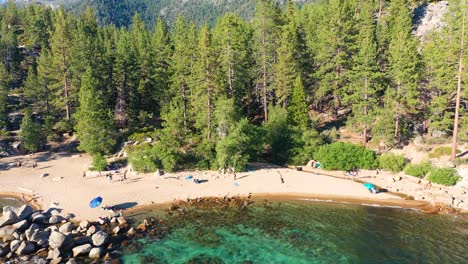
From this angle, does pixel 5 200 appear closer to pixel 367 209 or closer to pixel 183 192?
pixel 183 192

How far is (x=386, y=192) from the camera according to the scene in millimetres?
37688

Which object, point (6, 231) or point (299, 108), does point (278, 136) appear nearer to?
point (299, 108)

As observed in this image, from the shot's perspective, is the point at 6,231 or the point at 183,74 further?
the point at 183,74

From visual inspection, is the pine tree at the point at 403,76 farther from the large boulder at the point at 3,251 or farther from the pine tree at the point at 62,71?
the pine tree at the point at 62,71

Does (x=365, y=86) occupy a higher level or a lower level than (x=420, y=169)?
higher

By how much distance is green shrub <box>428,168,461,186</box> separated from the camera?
3788 cm

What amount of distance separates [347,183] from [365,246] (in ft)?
41.0

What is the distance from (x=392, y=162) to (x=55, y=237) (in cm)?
3703

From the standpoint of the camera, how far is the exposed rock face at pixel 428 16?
218ft

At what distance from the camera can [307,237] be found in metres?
29.6

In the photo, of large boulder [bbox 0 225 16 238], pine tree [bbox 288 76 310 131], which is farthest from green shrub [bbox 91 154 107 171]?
pine tree [bbox 288 76 310 131]

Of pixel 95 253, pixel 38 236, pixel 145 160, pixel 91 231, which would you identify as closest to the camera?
pixel 95 253

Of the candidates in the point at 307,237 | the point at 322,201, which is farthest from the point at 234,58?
the point at 307,237

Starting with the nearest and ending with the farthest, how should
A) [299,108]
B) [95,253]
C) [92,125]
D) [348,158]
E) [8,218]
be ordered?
[95,253] → [8,218] → [348,158] → [92,125] → [299,108]
